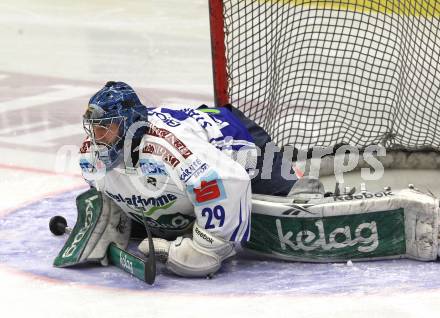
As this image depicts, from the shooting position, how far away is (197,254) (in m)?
3.55

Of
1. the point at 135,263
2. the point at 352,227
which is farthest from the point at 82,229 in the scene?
the point at 352,227

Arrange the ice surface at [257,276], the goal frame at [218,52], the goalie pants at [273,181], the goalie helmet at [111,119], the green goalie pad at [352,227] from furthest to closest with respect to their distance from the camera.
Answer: the goal frame at [218,52], the goalie pants at [273,181], the green goalie pad at [352,227], the goalie helmet at [111,119], the ice surface at [257,276]

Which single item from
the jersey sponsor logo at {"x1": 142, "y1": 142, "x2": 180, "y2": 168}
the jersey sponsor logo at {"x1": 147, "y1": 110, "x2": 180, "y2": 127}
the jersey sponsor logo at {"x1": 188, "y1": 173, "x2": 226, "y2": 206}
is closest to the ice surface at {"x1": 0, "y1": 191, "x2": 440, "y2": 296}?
the jersey sponsor logo at {"x1": 188, "y1": 173, "x2": 226, "y2": 206}

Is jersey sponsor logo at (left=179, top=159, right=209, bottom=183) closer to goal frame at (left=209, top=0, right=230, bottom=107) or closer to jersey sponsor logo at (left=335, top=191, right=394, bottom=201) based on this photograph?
jersey sponsor logo at (left=335, top=191, right=394, bottom=201)

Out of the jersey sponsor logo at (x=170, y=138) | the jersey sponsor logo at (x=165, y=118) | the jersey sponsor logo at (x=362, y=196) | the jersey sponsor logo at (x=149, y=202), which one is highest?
the jersey sponsor logo at (x=165, y=118)

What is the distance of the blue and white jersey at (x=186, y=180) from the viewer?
3514 mm

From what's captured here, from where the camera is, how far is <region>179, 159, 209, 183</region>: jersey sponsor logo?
3.51m

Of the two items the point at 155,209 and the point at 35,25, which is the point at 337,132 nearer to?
the point at 155,209

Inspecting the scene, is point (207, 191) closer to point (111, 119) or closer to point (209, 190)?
point (209, 190)

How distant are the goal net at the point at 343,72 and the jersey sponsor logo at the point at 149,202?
0.71m

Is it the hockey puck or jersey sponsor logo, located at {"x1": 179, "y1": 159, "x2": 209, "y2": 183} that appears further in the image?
the hockey puck

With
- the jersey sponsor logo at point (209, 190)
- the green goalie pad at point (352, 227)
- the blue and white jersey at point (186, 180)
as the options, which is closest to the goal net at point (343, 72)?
the blue and white jersey at point (186, 180)

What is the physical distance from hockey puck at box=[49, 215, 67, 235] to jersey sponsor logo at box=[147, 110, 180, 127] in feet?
2.05

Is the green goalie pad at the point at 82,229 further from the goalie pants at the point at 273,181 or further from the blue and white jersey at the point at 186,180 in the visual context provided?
the goalie pants at the point at 273,181
